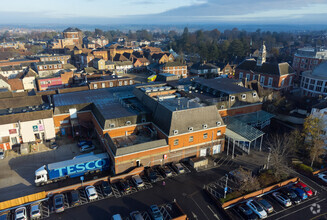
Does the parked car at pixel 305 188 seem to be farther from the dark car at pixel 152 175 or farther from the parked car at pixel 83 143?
the parked car at pixel 83 143

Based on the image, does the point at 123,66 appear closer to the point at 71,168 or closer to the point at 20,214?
the point at 71,168

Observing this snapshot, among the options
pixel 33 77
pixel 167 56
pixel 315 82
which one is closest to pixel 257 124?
pixel 315 82

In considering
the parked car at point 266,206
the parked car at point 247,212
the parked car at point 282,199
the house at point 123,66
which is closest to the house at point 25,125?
the parked car at point 247,212

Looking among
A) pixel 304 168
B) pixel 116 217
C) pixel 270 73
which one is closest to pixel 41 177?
pixel 116 217

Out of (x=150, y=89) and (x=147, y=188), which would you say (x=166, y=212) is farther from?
(x=150, y=89)

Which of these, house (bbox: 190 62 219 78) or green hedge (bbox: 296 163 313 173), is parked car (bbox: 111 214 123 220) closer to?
green hedge (bbox: 296 163 313 173)

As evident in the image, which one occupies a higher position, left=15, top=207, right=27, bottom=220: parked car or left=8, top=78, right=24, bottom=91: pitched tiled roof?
left=8, top=78, right=24, bottom=91: pitched tiled roof

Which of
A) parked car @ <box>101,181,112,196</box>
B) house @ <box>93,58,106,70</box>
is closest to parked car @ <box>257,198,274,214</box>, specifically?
parked car @ <box>101,181,112,196</box>
